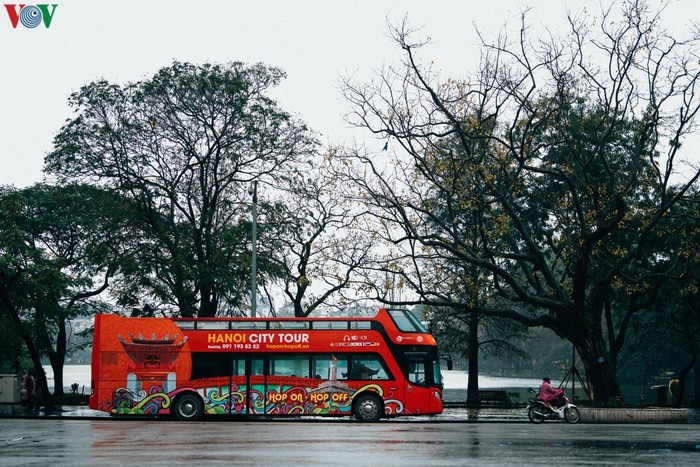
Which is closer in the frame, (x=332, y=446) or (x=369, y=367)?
(x=332, y=446)

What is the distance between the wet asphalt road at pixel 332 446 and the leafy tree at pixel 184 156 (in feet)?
50.8

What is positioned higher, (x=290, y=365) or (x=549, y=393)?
(x=290, y=365)

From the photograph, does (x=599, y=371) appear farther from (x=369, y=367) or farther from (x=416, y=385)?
(x=369, y=367)

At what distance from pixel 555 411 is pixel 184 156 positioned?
20.5 meters

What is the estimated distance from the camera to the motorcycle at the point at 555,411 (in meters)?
31.6

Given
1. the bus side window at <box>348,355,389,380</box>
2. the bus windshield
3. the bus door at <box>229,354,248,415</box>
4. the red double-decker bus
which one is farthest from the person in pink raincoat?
the bus door at <box>229,354,248,415</box>

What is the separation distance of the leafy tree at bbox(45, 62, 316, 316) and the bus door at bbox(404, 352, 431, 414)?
12283 millimetres

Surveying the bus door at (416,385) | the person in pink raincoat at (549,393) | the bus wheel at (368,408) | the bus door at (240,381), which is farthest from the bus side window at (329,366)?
the person in pink raincoat at (549,393)

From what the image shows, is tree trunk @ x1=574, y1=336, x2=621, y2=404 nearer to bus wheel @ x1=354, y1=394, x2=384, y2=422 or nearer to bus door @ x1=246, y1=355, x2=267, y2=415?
bus wheel @ x1=354, y1=394, x2=384, y2=422

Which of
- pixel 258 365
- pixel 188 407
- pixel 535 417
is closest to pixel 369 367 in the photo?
pixel 258 365

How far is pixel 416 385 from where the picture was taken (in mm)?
30359

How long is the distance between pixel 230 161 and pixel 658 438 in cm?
2538

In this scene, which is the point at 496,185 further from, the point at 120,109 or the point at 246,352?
the point at 120,109

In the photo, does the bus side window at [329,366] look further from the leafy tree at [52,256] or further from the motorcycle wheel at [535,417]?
the leafy tree at [52,256]
